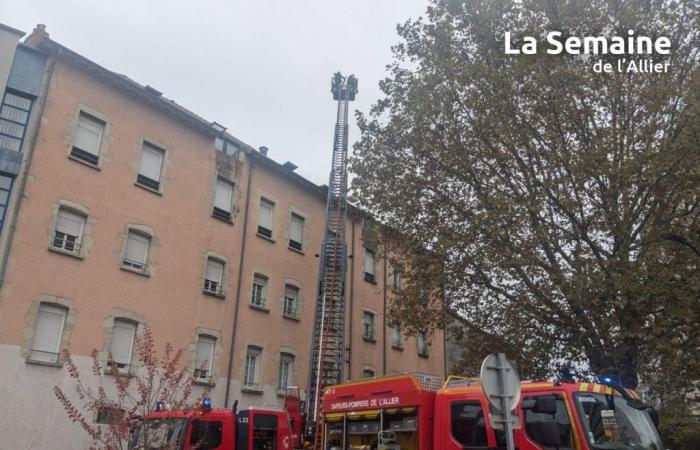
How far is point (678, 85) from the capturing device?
1438 cm

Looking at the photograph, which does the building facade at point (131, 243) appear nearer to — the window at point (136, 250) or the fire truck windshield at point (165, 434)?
the window at point (136, 250)

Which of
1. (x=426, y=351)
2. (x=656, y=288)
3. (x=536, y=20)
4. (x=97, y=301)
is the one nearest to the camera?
(x=656, y=288)

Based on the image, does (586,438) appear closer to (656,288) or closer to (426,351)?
(656,288)

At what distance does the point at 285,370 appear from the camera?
22625 mm

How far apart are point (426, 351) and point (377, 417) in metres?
21.8

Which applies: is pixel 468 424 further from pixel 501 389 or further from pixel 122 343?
pixel 122 343

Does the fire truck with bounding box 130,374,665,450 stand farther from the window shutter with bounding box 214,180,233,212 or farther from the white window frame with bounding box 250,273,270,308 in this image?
the window shutter with bounding box 214,180,233,212

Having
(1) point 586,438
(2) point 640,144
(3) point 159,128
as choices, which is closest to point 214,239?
(3) point 159,128

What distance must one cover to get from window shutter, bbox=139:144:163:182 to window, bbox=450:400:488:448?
14.3 m

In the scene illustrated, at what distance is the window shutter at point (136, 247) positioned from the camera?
725 inches

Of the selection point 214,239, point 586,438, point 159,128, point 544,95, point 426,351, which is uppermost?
point 159,128

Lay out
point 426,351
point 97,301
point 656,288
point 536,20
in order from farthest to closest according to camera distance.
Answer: point 426,351 < point 97,301 < point 536,20 < point 656,288

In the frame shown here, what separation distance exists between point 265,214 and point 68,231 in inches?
325

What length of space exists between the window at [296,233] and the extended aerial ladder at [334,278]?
4.19ft
